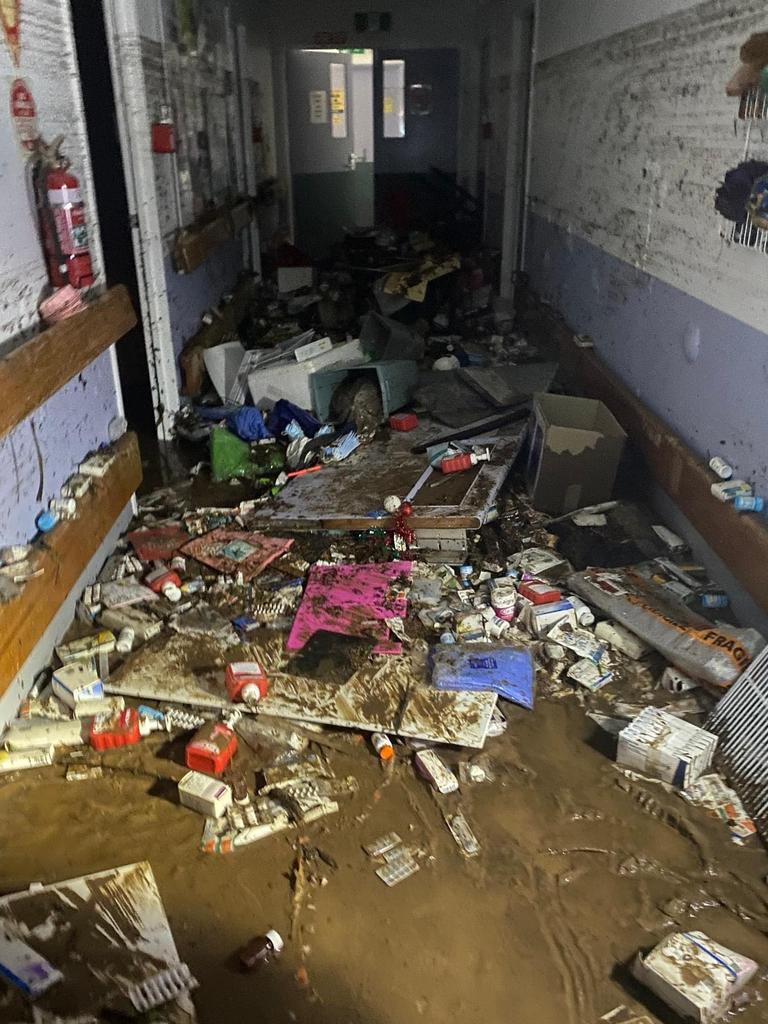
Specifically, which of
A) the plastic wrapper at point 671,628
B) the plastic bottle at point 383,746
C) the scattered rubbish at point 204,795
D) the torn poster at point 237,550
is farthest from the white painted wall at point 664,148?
the scattered rubbish at point 204,795

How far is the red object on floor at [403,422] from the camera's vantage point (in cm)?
420

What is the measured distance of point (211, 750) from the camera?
2117 mm

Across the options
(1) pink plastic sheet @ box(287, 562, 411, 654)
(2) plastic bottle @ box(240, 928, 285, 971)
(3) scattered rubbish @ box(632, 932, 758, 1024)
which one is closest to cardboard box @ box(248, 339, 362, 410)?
(1) pink plastic sheet @ box(287, 562, 411, 654)

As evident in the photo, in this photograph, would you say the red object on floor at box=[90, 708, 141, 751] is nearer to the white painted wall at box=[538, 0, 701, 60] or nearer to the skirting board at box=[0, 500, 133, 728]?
the skirting board at box=[0, 500, 133, 728]

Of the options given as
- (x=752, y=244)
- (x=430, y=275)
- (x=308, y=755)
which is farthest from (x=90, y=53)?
(x=308, y=755)

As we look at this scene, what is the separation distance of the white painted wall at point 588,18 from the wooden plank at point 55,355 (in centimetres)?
245

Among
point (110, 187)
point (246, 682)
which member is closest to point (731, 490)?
point (246, 682)

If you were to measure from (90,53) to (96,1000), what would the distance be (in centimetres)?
441

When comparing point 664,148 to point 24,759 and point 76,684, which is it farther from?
point 24,759

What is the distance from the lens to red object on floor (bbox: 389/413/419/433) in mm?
4195

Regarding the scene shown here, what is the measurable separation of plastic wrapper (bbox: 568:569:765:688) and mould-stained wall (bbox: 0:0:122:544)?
1.84 metres

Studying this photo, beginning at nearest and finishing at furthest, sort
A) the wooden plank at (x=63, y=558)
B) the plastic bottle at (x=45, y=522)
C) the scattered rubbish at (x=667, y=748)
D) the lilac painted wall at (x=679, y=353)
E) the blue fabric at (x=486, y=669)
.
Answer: the scattered rubbish at (x=667, y=748)
the wooden plank at (x=63, y=558)
the blue fabric at (x=486, y=669)
the plastic bottle at (x=45, y=522)
the lilac painted wall at (x=679, y=353)

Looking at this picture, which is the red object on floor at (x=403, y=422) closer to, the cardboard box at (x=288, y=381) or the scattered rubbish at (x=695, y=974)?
the cardboard box at (x=288, y=381)

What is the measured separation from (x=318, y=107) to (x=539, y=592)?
686 centimetres
